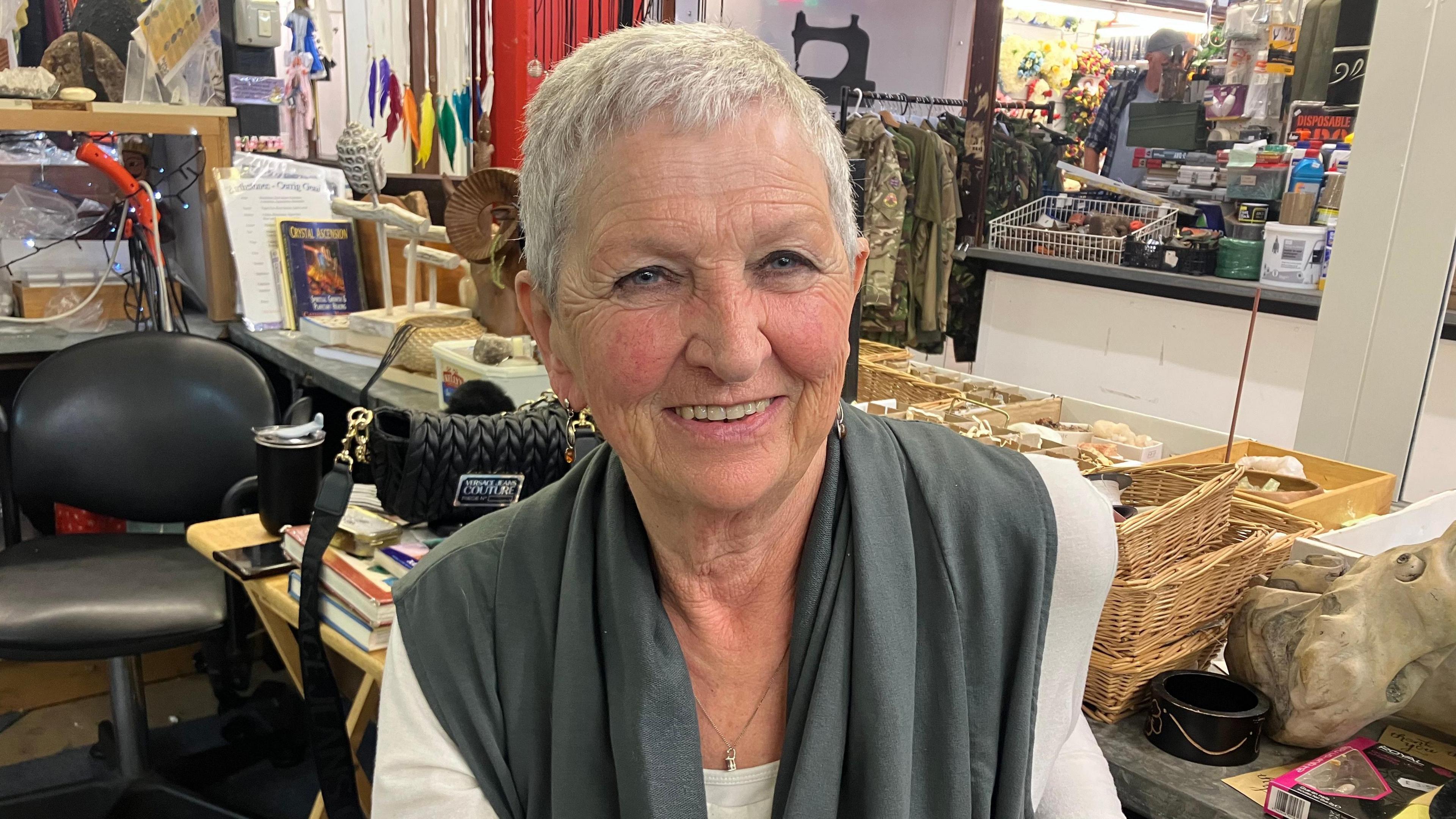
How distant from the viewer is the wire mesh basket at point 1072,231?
4691 mm

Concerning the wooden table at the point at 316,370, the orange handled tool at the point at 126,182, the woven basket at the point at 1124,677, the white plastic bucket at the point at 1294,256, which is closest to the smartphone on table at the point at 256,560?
the wooden table at the point at 316,370

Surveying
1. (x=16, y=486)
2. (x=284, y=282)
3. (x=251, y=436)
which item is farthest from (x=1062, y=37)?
(x=16, y=486)

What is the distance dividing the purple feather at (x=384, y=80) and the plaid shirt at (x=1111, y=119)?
371 centimetres

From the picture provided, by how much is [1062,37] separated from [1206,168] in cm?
183

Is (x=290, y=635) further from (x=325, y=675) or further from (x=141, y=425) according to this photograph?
(x=141, y=425)

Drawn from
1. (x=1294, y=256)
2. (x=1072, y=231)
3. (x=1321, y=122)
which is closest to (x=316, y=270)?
(x=1072, y=231)

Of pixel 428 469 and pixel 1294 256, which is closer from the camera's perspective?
pixel 428 469

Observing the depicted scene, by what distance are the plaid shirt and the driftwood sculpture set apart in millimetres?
4686

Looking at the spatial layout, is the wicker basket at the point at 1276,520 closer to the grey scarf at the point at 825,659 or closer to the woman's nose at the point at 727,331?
the grey scarf at the point at 825,659

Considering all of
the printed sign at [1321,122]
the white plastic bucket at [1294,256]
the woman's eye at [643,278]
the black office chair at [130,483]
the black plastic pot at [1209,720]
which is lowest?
the black office chair at [130,483]

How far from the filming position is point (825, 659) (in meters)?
1.01

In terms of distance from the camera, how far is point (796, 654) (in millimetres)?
1033

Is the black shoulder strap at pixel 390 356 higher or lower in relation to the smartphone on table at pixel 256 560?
higher

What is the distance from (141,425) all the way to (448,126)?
3223 mm
